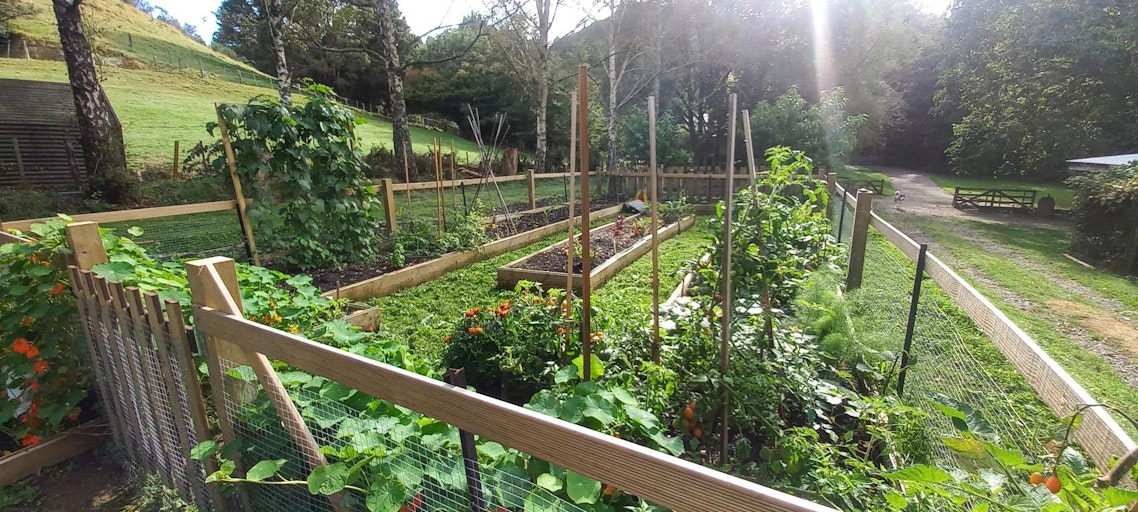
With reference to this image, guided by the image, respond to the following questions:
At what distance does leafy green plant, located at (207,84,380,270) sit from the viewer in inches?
181

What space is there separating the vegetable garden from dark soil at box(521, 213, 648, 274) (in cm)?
202

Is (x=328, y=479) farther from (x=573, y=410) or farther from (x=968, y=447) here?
(x=968, y=447)

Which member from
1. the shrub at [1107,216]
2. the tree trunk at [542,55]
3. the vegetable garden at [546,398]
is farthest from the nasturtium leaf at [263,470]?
the tree trunk at [542,55]

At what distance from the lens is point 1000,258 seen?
8.58 metres

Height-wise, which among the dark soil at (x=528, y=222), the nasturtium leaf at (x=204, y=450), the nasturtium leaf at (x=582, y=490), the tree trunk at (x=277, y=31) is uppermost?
the tree trunk at (x=277, y=31)

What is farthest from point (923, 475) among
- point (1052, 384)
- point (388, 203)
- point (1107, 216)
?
point (1107, 216)

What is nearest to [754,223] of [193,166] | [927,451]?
[927,451]

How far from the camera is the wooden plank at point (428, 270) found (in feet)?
15.4

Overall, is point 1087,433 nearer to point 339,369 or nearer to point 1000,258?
point 339,369

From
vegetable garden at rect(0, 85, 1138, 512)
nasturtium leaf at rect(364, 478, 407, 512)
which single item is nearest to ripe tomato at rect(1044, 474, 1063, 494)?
vegetable garden at rect(0, 85, 1138, 512)

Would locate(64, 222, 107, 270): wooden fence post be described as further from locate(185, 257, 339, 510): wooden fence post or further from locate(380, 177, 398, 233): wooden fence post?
locate(380, 177, 398, 233): wooden fence post

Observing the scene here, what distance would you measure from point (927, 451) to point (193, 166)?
15.4 meters

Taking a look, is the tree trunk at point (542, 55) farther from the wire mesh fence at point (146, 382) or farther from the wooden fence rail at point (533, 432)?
the wooden fence rail at point (533, 432)

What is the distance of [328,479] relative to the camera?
4.28ft
